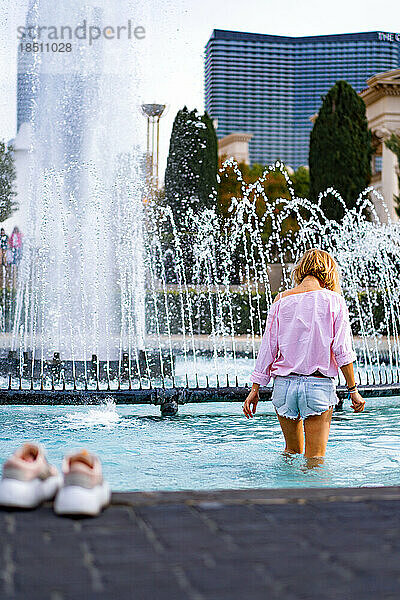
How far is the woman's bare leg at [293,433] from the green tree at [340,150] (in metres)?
23.1

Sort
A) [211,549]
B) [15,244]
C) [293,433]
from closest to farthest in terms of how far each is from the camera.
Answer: [211,549] < [293,433] < [15,244]

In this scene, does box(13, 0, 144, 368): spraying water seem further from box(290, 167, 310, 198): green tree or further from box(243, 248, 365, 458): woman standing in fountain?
box(290, 167, 310, 198): green tree

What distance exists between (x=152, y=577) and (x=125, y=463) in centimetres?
395

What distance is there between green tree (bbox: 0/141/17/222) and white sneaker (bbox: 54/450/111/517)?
64.5ft

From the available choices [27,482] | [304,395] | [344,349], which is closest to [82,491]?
[27,482]

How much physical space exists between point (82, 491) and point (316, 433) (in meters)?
2.27

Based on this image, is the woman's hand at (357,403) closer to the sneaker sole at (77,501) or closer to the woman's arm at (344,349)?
the woman's arm at (344,349)

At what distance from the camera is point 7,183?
25.6m

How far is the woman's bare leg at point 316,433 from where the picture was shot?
16.8ft

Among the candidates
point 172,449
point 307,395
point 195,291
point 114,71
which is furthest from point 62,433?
point 195,291

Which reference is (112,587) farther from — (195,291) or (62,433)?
(195,291)

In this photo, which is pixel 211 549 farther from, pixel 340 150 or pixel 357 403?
pixel 340 150

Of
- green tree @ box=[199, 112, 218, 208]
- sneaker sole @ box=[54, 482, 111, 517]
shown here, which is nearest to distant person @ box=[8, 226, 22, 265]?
green tree @ box=[199, 112, 218, 208]

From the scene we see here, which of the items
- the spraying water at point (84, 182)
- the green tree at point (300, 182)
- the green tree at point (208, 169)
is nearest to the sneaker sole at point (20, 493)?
the spraying water at point (84, 182)
